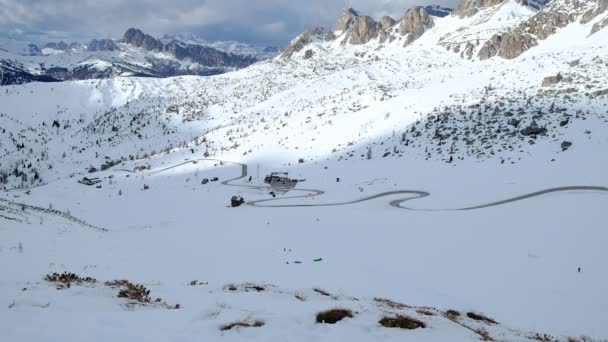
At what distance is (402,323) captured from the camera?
33.1 feet

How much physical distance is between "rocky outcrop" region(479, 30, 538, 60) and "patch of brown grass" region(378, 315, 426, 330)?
17029 centimetres

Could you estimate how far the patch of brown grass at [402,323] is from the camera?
9976 mm

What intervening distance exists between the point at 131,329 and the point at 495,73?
13612cm

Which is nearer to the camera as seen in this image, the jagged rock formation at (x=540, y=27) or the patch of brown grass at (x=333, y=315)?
the patch of brown grass at (x=333, y=315)

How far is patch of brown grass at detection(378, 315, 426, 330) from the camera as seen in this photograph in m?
9.98

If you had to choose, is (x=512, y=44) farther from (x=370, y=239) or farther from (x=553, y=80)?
(x=370, y=239)

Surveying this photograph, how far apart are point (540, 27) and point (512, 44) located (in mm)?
12933

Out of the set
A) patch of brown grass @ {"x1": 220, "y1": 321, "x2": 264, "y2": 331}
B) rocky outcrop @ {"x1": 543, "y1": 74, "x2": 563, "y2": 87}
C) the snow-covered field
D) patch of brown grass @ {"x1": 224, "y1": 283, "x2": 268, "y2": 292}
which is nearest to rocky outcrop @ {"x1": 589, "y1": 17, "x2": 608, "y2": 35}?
the snow-covered field

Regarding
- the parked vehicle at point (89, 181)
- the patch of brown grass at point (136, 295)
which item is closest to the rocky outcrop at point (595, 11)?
the parked vehicle at point (89, 181)

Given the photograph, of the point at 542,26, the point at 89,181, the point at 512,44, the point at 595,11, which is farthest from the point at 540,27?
the point at 89,181

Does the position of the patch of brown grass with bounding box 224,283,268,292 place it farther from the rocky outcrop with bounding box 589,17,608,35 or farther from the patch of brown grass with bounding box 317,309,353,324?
the rocky outcrop with bounding box 589,17,608,35

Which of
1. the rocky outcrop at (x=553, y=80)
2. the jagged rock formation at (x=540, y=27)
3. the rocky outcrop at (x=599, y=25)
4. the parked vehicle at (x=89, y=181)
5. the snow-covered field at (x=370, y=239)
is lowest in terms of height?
the parked vehicle at (x=89, y=181)

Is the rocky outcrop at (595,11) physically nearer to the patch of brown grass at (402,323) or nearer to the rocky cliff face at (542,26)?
the rocky cliff face at (542,26)

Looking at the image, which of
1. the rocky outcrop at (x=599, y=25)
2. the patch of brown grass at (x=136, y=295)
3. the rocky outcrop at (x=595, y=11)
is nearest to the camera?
the patch of brown grass at (x=136, y=295)
